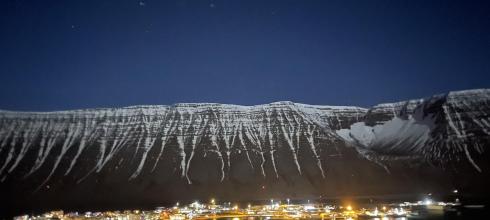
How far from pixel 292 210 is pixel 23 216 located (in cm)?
8760

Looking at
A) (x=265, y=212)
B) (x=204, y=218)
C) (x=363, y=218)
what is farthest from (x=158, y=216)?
(x=363, y=218)

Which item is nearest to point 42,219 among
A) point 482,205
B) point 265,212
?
point 265,212

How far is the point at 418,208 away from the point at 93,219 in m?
105

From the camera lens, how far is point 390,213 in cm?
17162

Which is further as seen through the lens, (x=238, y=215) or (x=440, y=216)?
(x=238, y=215)

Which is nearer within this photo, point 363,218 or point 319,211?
point 363,218

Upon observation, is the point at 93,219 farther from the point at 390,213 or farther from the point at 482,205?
the point at 482,205

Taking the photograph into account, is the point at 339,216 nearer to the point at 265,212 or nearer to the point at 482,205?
the point at 265,212

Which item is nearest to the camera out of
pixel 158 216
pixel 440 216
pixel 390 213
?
pixel 440 216

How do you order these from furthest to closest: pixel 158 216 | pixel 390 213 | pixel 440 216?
pixel 158 216
pixel 390 213
pixel 440 216

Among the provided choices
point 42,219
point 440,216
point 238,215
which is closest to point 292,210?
point 238,215

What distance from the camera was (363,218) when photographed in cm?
16012

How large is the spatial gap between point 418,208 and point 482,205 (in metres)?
19.6

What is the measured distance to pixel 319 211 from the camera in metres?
186
